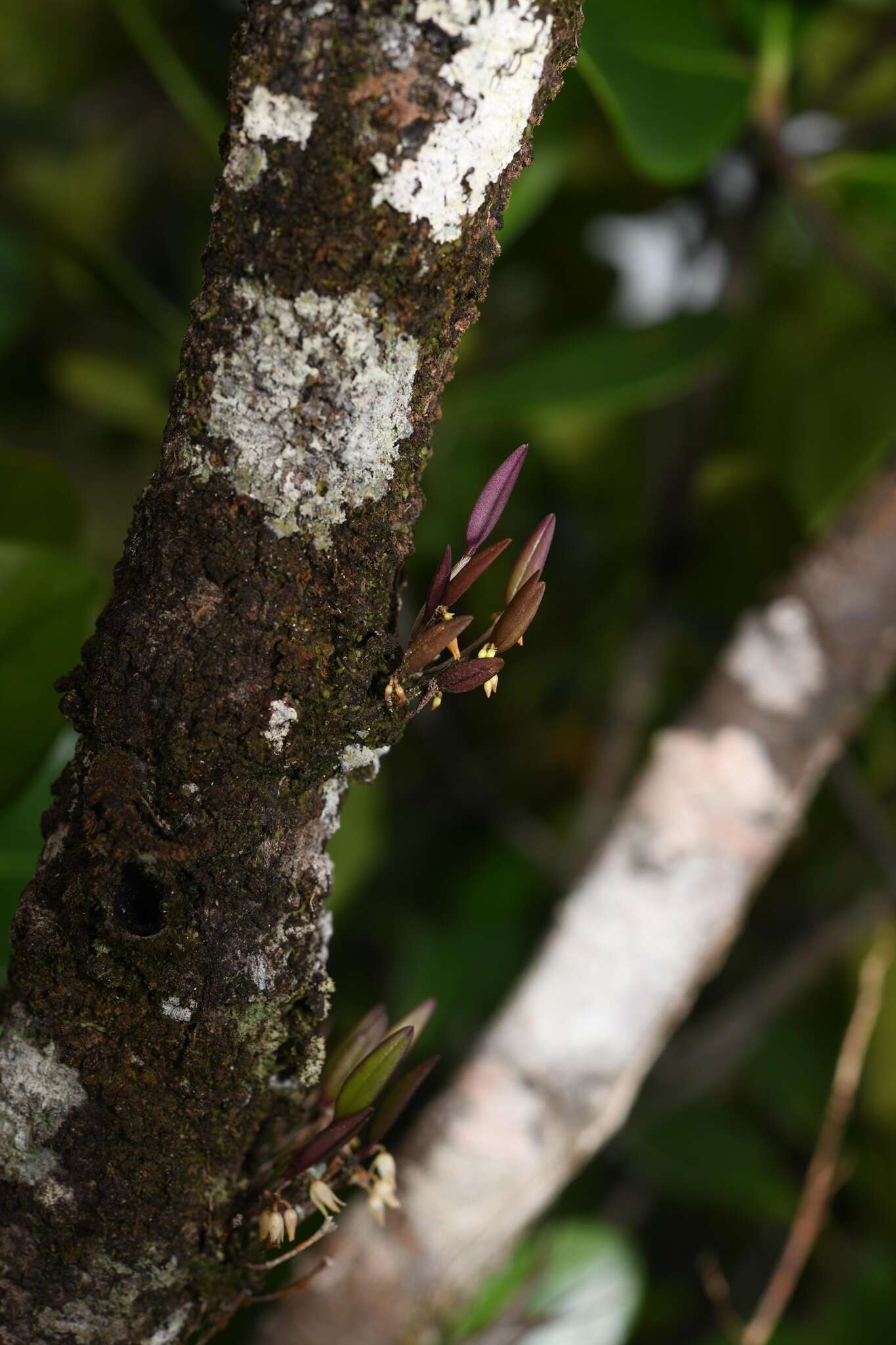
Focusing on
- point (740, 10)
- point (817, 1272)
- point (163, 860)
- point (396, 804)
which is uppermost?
point (740, 10)

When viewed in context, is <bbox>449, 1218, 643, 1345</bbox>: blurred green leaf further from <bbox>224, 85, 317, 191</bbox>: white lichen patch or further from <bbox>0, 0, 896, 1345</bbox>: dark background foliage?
<bbox>224, 85, 317, 191</bbox>: white lichen patch

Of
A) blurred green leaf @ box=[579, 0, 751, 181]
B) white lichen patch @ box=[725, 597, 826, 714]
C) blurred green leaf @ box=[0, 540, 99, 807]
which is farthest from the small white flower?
blurred green leaf @ box=[579, 0, 751, 181]

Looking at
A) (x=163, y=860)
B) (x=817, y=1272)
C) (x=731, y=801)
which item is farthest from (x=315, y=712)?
(x=817, y=1272)

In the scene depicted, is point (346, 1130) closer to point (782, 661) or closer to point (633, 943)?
point (633, 943)

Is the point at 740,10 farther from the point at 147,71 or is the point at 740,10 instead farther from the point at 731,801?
the point at 147,71

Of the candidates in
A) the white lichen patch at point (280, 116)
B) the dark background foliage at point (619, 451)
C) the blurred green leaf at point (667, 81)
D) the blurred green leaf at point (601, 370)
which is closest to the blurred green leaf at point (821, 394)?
the dark background foliage at point (619, 451)

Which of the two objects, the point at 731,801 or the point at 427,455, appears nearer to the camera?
the point at 427,455
